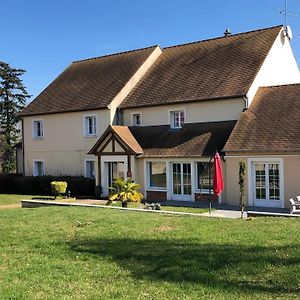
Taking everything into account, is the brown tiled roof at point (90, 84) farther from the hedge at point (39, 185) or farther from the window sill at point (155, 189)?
the window sill at point (155, 189)

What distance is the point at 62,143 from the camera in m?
32.0

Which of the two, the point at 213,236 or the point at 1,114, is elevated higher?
the point at 1,114

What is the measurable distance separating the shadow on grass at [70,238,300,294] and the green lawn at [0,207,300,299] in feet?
0.05

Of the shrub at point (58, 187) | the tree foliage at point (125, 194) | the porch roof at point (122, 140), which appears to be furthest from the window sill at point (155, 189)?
the shrub at point (58, 187)

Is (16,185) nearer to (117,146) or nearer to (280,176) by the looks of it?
(117,146)

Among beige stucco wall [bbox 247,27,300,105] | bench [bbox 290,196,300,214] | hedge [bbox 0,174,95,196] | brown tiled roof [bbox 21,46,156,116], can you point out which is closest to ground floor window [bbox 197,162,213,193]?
beige stucco wall [bbox 247,27,300,105]

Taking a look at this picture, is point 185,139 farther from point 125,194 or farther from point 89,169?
point 89,169

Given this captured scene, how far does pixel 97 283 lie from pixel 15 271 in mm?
1890

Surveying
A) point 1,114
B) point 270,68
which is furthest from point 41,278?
point 1,114

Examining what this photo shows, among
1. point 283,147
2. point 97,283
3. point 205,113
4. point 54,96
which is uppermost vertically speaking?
point 54,96

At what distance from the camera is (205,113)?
25.6 m

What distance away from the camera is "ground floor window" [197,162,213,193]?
77.7 feet

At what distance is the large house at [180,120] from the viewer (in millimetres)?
21953

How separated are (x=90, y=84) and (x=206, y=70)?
920 centimetres
